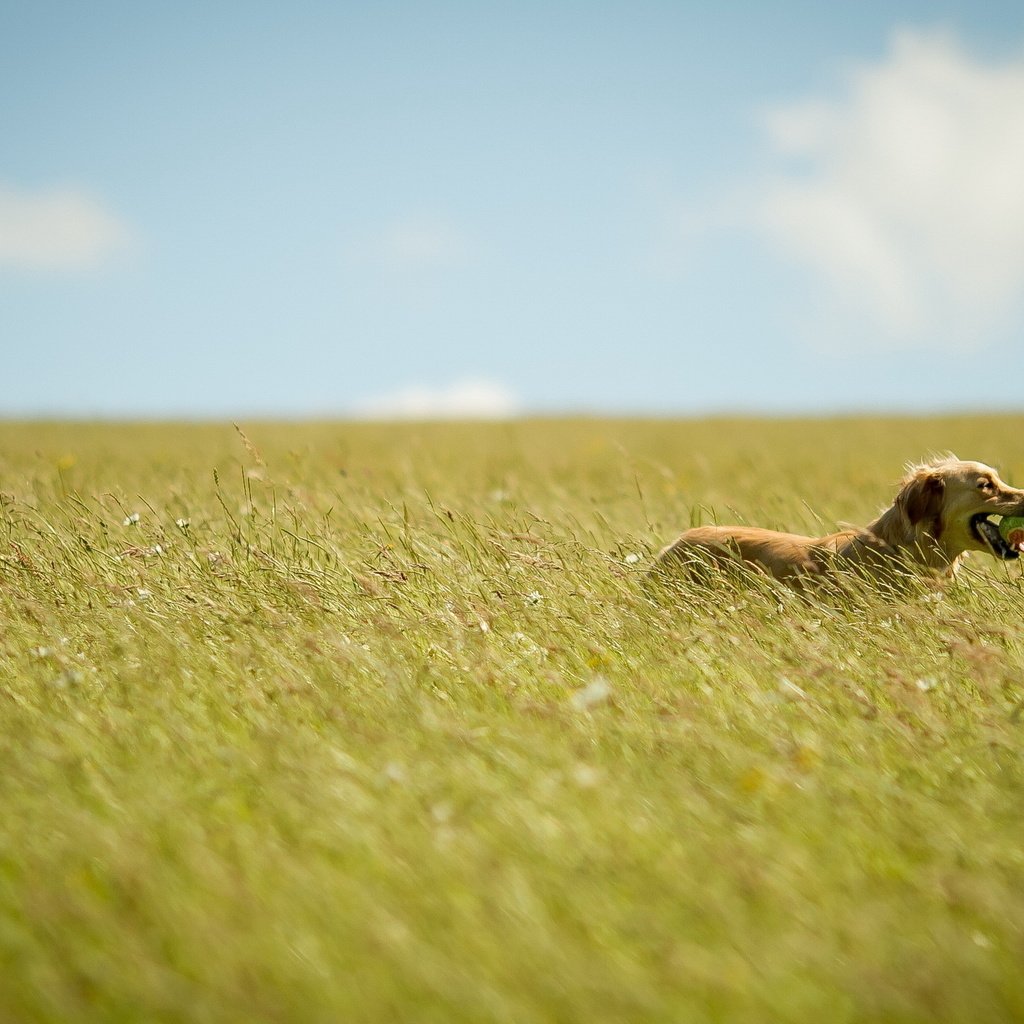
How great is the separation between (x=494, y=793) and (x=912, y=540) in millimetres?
3323

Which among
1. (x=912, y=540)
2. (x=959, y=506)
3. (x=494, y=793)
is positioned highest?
(x=959, y=506)

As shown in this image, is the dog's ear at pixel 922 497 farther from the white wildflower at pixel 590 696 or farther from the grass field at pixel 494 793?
the white wildflower at pixel 590 696

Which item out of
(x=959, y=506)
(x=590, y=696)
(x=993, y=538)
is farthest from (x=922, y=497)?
(x=590, y=696)

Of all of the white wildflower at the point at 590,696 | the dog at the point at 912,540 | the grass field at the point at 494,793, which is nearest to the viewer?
the grass field at the point at 494,793

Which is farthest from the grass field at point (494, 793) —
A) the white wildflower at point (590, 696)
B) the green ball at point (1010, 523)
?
the green ball at point (1010, 523)

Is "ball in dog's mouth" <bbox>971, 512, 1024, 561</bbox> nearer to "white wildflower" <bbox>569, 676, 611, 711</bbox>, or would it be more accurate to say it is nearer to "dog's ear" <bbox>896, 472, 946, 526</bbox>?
"dog's ear" <bbox>896, 472, 946, 526</bbox>

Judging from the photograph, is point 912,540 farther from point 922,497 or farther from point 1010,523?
point 1010,523

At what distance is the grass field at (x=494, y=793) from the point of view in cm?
194

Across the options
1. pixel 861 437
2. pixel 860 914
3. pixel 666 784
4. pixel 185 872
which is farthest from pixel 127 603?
pixel 861 437

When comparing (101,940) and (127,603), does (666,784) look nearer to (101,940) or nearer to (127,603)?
(101,940)

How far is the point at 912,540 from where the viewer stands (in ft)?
16.6

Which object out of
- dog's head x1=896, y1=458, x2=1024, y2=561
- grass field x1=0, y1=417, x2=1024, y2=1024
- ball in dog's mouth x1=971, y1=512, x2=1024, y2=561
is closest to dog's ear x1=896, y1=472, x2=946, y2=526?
dog's head x1=896, y1=458, x2=1024, y2=561

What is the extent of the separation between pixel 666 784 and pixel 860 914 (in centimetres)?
69

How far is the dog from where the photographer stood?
4.91 meters
